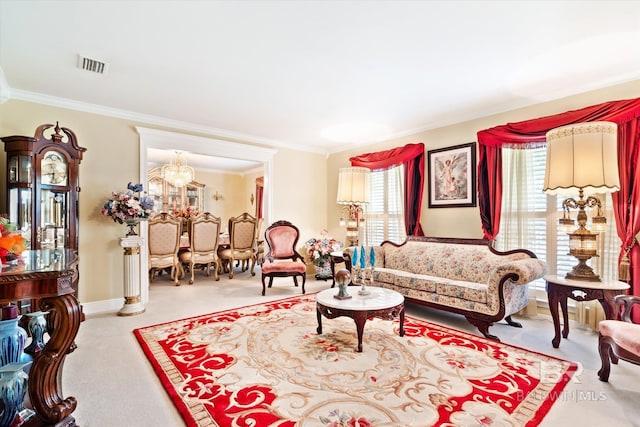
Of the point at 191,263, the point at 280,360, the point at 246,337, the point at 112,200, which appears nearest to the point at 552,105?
the point at 280,360

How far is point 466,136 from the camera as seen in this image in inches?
163

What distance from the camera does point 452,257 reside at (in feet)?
12.4

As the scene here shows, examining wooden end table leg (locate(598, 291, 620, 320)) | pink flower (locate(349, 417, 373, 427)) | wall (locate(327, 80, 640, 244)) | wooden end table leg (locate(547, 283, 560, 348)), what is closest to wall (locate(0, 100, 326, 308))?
pink flower (locate(349, 417, 373, 427))

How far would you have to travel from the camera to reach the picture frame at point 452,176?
405cm

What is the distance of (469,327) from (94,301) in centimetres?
455

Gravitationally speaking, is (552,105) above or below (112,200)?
above

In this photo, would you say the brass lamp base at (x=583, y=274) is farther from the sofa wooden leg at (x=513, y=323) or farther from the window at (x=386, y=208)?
the window at (x=386, y=208)

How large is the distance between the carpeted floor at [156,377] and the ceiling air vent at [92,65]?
258 centimetres

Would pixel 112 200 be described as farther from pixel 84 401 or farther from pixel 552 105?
pixel 552 105

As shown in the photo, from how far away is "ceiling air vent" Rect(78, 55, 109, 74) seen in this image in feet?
8.79

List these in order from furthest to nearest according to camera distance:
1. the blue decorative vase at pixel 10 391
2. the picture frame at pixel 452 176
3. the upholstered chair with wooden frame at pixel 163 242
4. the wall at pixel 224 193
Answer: the wall at pixel 224 193, the upholstered chair with wooden frame at pixel 163 242, the picture frame at pixel 452 176, the blue decorative vase at pixel 10 391

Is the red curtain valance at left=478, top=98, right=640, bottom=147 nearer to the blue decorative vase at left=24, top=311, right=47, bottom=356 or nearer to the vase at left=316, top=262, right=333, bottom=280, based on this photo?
the vase at left=316, top=262, right=333, bottom=280

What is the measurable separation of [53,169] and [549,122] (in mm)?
5504

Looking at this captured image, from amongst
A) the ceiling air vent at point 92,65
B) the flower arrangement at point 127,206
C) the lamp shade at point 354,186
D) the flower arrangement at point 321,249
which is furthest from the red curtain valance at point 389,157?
the ceiling air vent at point 92,65
